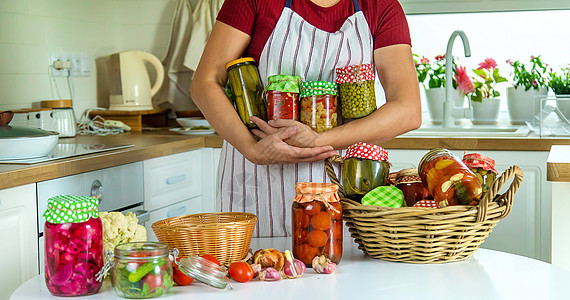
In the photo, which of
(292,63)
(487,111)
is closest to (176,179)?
(292,63)

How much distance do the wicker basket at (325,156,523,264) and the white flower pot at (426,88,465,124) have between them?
80.4 inches

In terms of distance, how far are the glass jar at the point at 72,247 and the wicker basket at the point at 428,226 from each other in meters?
0.38

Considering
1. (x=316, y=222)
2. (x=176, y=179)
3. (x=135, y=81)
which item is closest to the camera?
(x=316, y=222)

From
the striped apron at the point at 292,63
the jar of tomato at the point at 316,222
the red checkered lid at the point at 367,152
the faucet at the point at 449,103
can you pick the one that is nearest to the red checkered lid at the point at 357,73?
the striped apron at the point at 292,63

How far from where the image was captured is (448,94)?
285 cm

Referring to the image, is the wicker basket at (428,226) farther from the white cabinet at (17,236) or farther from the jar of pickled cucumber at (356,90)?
the white cabinet at (17,236)

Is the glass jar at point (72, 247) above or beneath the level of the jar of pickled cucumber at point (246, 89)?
beneath

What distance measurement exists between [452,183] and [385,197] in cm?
10

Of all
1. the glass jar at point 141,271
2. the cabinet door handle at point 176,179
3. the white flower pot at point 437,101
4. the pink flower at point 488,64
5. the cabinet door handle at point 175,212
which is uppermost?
the pink flower at point 488,64

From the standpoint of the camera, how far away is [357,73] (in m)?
1.29

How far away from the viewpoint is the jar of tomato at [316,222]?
36.6 inches

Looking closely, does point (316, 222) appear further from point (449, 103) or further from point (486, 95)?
point (486, 95)

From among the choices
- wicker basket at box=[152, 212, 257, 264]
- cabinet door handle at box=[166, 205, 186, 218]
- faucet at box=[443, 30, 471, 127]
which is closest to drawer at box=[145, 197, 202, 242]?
cabinet door handle at box=[166, 205, 186, 218]

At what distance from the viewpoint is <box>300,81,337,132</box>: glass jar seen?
4.21 feet
